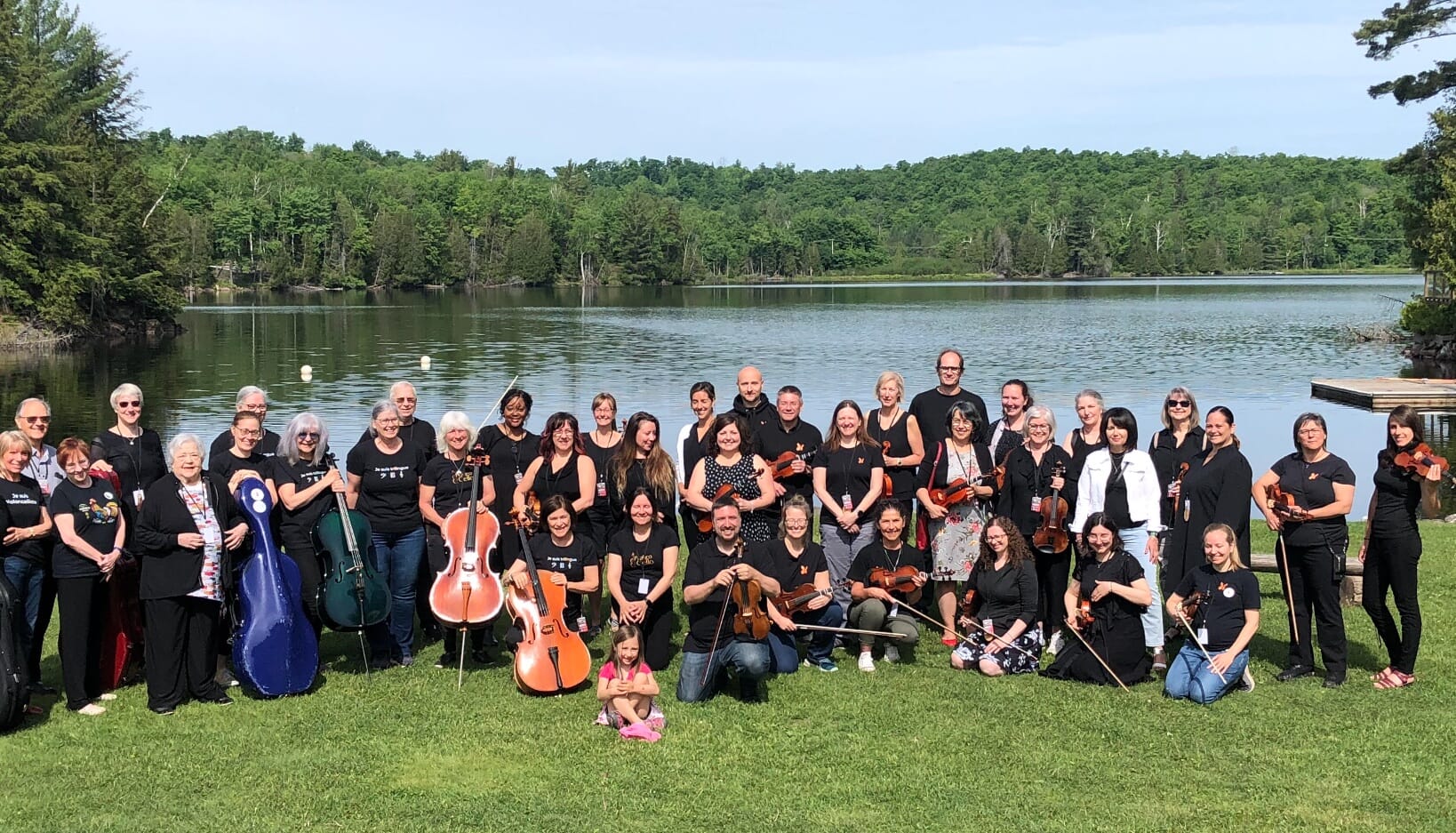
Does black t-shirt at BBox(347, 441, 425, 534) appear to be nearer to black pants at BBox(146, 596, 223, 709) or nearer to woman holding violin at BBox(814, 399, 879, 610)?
black pants at BBox(146, 596, 223, 709)

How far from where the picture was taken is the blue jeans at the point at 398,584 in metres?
7.77

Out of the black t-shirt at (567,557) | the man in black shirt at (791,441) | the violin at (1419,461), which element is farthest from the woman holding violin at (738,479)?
the violin at (1419,461)

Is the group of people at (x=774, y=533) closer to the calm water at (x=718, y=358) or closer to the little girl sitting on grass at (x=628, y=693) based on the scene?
the little girl sitting on grass at (x=628, y=693)

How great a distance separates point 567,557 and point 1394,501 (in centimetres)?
488

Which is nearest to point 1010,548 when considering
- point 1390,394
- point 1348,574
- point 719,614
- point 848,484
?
point 848,484

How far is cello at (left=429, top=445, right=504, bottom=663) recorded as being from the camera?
728cm

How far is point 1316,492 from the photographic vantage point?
24.1 feet

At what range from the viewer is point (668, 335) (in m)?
52.9

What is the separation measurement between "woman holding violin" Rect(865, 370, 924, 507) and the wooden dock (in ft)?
68.8

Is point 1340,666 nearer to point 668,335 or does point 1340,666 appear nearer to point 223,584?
point 223,584

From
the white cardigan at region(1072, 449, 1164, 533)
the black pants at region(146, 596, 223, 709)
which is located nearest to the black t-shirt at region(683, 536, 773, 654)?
the white cardigan at region(1072, 449, 1164, 533)

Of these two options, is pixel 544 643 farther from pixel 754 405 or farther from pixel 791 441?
pixel 754 405

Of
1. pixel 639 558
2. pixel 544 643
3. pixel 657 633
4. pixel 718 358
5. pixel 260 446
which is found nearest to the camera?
pixel 544 643

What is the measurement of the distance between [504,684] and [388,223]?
11991cm
